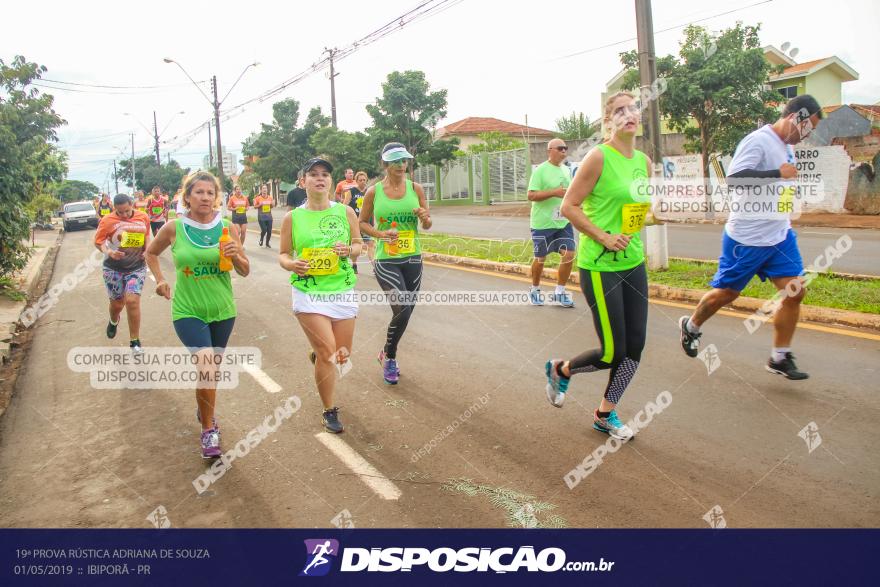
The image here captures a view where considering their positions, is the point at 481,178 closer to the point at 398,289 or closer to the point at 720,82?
the point at 720,82

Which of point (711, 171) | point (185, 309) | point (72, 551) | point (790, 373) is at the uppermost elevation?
point (711, 171)

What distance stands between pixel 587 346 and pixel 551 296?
2.43 m

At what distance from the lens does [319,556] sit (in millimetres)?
3277

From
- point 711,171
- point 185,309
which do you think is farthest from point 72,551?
point 711,171

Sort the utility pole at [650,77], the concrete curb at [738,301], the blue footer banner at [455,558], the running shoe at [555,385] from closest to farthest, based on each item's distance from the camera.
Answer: the blue footer banner at [455,558] → the running shoe at [555,385] → the concrete curb at [738,301] → the utility pole at [650,77]

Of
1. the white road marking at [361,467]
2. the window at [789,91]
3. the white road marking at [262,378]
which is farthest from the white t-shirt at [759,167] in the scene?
the window at [789,91]

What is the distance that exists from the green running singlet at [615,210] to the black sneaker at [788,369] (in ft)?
5.90

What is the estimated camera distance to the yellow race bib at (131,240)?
766cm

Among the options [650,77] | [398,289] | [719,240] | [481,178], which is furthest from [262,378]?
[481,178]

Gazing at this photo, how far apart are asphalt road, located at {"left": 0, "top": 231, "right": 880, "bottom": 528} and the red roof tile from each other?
147ft

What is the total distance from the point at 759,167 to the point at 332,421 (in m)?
3.61

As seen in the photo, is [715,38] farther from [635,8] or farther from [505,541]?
[505,541]

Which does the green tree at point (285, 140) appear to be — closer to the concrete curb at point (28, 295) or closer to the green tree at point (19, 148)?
the concrete curb at point (28, 295)

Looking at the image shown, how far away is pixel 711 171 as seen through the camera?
80.0 ft
